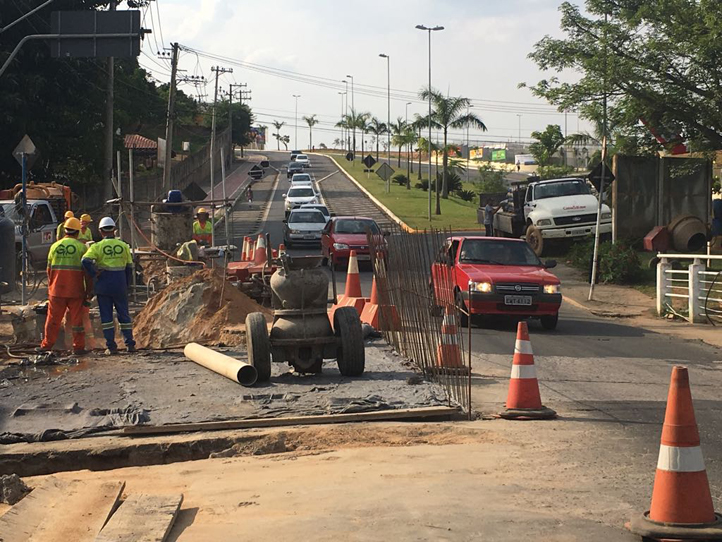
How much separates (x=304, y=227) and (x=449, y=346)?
24.5 m

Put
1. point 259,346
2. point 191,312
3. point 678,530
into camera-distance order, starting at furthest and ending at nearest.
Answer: point 191,312 < point 259,346 < point 678,530

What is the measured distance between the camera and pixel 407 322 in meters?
12.8

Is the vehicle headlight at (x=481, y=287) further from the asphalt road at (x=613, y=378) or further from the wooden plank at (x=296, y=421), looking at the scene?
the wooden plank at (x=296, y=421)

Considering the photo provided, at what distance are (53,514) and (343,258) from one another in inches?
900

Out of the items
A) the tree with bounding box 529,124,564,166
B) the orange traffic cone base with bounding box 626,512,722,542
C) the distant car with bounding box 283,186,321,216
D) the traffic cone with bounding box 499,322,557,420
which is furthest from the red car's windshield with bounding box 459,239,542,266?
the tree with bounding box 529,124,564,166

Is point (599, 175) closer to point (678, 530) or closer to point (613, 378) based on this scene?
point (613, 378)

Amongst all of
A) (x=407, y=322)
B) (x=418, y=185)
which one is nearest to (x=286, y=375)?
(x=407, y=322)

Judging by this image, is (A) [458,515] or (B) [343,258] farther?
(B) [343,258]

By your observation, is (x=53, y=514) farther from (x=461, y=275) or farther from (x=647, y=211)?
(x=647, y=211)

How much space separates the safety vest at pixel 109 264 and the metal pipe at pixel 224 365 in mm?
1640

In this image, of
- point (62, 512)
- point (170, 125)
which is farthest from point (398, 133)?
point (62, 512)

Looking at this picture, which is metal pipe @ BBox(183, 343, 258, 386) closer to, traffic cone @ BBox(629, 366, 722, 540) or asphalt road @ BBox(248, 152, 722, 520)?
asphalt road @ BBox(248, 152, 722, 520)

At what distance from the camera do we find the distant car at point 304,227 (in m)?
35.0

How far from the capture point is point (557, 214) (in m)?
31.9
